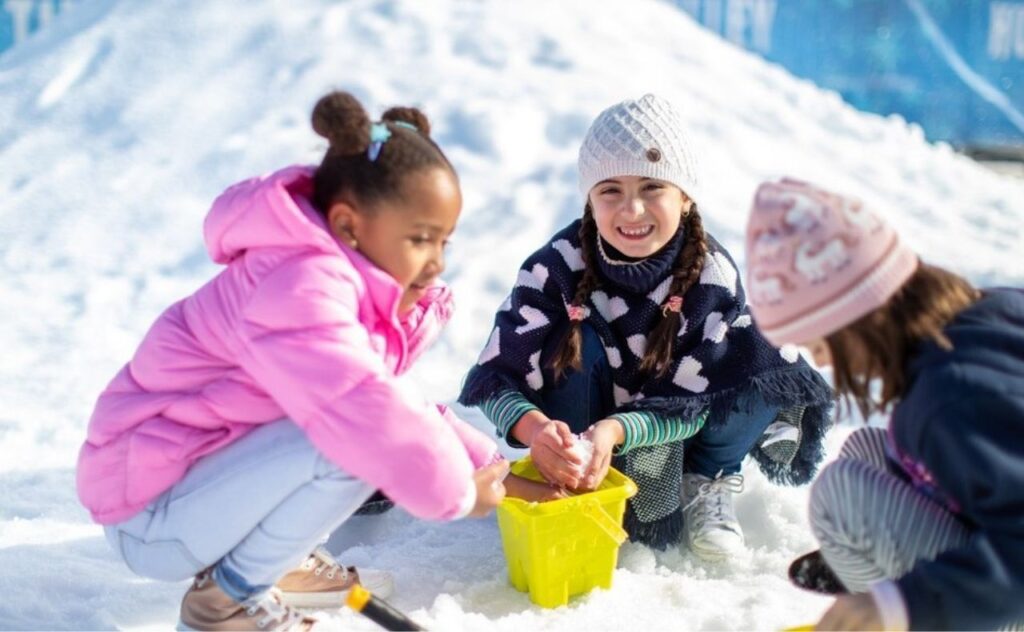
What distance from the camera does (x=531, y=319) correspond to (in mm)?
2242

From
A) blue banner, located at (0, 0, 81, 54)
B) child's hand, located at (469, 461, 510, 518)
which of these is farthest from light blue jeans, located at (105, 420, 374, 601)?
blue banner, located at (0, 0, 81, 54)

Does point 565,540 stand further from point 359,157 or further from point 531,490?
point 359,157

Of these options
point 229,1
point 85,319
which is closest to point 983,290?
point 85,319

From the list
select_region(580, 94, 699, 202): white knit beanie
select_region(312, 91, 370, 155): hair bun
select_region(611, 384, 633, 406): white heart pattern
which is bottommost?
select_region(611, 384, 633, 406): white heart pattern

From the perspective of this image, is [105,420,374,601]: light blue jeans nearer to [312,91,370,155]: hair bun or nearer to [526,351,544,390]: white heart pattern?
[312,91,370,155]: hair bun

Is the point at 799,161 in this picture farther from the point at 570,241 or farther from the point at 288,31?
the point at 570,241

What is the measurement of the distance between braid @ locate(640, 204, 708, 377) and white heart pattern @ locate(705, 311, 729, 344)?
5 cm

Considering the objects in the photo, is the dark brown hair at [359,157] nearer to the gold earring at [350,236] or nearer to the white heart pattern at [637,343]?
the gold earring at [350,236]

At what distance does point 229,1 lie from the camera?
538 cm

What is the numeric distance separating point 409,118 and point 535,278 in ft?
2.02

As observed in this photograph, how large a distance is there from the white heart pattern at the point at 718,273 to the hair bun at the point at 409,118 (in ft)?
2.32

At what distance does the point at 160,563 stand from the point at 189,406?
0.25 meters

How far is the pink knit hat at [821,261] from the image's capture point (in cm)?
141

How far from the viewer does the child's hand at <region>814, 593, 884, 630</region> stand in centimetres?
140
